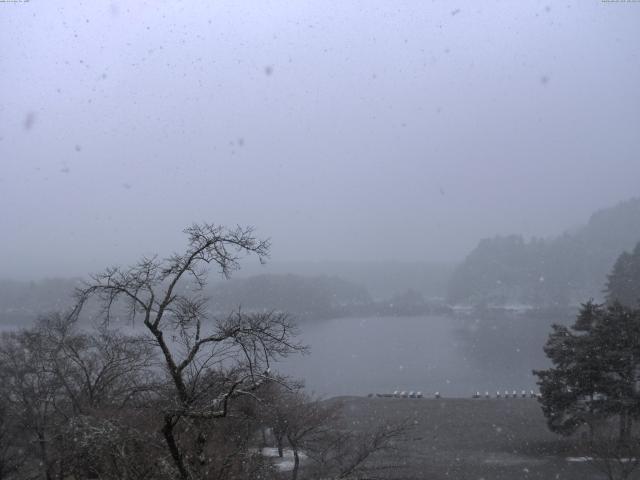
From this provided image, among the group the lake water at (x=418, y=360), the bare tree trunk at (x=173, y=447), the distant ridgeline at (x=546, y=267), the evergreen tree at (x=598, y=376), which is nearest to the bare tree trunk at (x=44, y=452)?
the bare tree trunk at (x=173, y=447)

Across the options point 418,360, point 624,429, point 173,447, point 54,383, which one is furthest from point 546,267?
point 173,447

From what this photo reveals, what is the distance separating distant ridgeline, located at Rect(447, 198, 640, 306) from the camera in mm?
68375

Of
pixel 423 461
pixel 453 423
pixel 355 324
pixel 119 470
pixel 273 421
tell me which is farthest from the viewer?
pixel 355 324

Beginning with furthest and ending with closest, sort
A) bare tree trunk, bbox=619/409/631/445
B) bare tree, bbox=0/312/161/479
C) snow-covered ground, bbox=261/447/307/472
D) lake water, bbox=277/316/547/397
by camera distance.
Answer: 1. lake water, bbox=277/316/547/397
2. bare tree trunk, bbox=619/409/631/445
3. snow-covered ground, bbox=261/447/307/472
4. bare tree, bbox=0/312/161/479

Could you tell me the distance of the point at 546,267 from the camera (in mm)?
73062

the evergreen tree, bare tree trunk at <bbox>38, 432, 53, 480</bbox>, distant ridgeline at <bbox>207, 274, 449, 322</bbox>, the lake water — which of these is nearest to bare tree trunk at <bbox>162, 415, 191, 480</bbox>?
bare tree trunk at <bbox>38, 432, 53, 480</bbox>

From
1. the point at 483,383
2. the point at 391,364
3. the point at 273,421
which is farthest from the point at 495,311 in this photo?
the point at 273,421

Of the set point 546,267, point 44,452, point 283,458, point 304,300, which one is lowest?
point 304,300

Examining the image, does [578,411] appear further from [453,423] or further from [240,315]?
[240,315]

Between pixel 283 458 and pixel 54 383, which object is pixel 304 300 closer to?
pixel 283 458

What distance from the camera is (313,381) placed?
29.2m

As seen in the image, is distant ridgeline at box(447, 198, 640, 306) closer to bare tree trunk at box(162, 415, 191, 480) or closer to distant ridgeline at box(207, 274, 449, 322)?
distant ridgeline at box(207, 274, 449, 322)

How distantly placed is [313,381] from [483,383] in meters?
9.13

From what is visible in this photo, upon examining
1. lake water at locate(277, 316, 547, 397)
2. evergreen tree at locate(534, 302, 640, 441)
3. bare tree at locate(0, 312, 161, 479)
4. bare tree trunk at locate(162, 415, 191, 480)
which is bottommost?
lake water at locate(277, 316, 547, 397)
